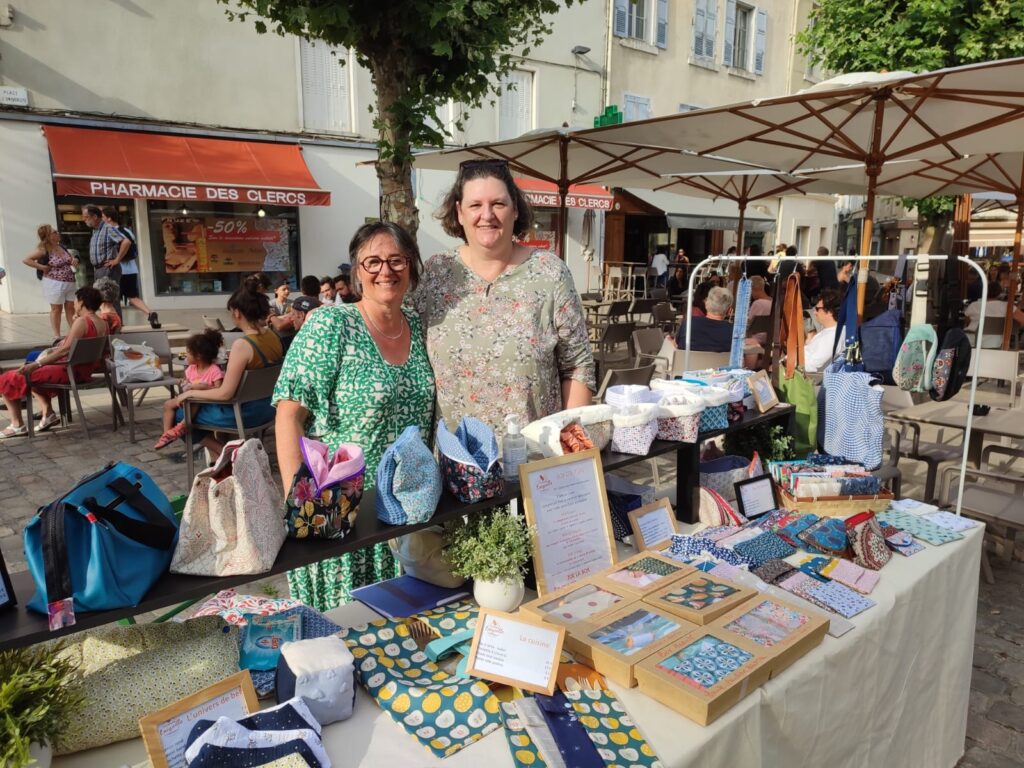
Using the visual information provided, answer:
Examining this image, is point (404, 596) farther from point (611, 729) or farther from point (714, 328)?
point (714, 328)

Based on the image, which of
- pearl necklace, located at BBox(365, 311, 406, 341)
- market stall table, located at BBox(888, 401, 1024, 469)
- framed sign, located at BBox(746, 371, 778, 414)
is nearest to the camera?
pearl necklace, located at BBox(365, 311, 406, 341)

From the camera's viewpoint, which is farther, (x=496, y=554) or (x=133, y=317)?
(x=133, y=317)

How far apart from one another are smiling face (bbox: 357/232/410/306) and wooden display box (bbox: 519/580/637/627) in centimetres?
96

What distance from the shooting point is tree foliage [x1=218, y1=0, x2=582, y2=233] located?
4.36 m

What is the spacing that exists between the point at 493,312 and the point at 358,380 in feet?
1.71

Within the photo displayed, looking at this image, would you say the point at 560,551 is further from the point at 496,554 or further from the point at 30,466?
the point at 30,466

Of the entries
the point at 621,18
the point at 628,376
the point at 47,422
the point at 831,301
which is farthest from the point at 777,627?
the point at 621,18

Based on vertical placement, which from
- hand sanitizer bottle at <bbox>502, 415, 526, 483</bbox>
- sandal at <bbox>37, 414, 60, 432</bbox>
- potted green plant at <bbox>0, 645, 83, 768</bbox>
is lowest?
sandal at <bbox>37, 414, 60, 432</bbox>

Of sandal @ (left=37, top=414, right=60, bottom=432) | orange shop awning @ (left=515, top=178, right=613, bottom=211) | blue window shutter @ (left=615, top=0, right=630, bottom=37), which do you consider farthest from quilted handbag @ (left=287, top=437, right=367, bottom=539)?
blue window shutter @ (left=615, top=0, right=630, bottom=37)

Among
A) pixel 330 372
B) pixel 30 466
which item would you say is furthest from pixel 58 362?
pixel 330 372

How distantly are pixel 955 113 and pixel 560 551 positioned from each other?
16.5 feet

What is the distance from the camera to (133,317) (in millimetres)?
12328

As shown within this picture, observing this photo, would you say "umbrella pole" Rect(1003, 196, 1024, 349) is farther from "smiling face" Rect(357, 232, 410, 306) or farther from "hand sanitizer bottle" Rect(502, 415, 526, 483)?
"smiling face" Rect(357, 232, 410, 306)

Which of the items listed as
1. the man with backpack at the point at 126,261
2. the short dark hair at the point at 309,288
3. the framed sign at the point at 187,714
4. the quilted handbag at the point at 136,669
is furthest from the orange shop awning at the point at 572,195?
the framed sign at the point at 187,714
